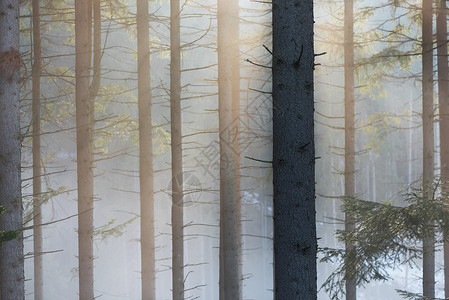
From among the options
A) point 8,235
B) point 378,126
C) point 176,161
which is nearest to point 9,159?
point 8,235

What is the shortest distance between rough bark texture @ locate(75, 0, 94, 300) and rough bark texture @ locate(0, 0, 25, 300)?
2546mm

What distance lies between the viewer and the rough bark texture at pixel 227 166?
9.49 meters

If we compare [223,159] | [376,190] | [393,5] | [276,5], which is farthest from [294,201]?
[376,190]

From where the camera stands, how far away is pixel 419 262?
27.4 metres

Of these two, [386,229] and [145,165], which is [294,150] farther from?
[145,165]

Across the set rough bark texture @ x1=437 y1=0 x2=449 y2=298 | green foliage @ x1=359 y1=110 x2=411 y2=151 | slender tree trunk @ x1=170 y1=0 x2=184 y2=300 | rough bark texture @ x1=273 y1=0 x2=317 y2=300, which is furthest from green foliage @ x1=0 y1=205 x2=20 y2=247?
green foliage @ x1=359 y1=110 x2=411 y2=151

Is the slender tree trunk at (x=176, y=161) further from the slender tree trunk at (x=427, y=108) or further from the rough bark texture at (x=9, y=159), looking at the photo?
the slender tree trunk at (x=427, y=108)

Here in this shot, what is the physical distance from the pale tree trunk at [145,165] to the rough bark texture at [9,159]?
3771 millimetres

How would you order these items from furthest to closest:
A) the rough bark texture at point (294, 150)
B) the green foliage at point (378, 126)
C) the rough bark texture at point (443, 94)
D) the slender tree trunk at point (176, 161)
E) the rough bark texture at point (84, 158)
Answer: the green foliage at point (378, 126), the rough bark texture at point (443, 94), the slender tree trunk at point (176, 161), the rough bark texture at point (84, 158), the rough bark texture at point (294, 150)

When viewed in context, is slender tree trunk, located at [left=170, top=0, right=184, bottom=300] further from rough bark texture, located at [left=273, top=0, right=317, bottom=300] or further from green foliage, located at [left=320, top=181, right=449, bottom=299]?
rough bark texture, located at [left=273, top=0, right=317, bottom=300]

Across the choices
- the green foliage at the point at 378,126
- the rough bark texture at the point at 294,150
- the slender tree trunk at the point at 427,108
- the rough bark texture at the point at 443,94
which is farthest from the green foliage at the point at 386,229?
the green foliage at the point at 378,126

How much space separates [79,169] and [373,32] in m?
8.56

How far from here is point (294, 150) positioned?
173 inches

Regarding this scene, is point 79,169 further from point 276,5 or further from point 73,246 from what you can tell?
point 73,246
